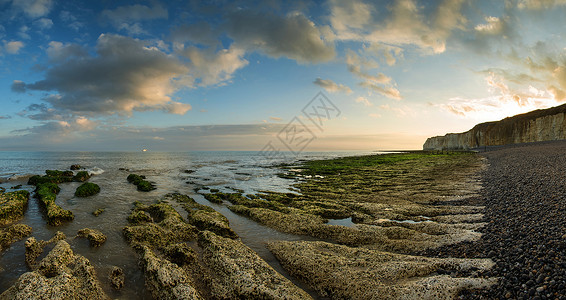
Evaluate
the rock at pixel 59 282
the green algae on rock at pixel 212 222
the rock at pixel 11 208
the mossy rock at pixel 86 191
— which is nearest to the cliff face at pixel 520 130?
the green algae on rock at pixel 212 222

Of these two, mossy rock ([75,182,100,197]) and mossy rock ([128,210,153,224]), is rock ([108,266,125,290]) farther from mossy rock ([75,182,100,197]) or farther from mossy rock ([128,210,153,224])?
mossy rock ([75,182,100,197])

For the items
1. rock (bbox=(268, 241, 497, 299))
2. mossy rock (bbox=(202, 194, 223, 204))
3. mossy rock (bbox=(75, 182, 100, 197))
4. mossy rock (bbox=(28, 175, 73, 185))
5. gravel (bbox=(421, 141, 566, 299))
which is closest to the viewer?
gravel (bbox=(421, 141, 566, 299))

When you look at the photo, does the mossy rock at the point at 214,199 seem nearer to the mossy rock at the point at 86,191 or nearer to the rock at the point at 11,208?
the mossy rock at the point at 86,191

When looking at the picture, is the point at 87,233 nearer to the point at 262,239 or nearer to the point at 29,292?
the point at 29,292

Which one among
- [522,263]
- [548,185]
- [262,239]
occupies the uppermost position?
[548,185]

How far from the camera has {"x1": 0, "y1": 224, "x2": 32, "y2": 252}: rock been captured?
29.5 ft

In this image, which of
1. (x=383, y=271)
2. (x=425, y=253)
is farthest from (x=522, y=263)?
(x=383, y=271)

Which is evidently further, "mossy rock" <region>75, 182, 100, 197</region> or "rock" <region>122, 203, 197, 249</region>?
"mossy rock" <region>75, 182, 100, 197</region>

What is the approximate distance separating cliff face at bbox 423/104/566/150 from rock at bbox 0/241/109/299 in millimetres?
107689

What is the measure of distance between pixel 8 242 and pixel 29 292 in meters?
5.85

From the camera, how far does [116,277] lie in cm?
679

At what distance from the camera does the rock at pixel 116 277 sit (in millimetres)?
6566

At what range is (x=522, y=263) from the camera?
18.6ft

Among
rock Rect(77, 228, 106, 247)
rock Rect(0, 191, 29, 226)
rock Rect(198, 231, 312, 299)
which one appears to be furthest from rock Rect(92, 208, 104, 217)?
rock Rect(198, 231, 312, 299)
